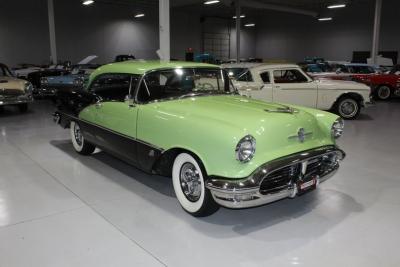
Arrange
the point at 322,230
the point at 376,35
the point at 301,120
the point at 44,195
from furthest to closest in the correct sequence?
the point at 376,35 → the point at 44,195 → the point at 301,120 → the point at 322,230

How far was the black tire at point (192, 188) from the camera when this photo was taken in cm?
359

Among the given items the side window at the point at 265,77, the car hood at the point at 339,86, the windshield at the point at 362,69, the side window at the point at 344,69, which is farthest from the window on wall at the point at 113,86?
the windshield at the point at 362,69

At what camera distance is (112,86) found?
5.34 meters

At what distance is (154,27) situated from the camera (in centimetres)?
2681

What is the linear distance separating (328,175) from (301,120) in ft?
2.19

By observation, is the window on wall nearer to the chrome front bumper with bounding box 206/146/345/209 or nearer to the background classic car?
the chrome front bumper with bounding box 206/146/345/209

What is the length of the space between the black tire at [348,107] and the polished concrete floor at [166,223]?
4.24m

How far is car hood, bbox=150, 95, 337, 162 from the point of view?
11.3ft

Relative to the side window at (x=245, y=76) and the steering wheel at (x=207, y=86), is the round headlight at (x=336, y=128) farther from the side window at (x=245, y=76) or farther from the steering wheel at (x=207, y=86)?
the side window at (x=245, y=76)

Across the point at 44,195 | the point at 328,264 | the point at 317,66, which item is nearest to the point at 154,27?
the point at 317,66

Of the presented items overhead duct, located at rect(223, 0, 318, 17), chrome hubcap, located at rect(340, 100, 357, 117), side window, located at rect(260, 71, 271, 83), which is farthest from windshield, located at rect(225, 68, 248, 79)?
overhead duct, located at rect(223, 0, 318, 17)

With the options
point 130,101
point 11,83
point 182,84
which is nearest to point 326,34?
point 11,83

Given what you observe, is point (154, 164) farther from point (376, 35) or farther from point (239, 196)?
point (376, 35)

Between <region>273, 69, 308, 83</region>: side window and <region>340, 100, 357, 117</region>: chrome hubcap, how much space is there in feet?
4.85
